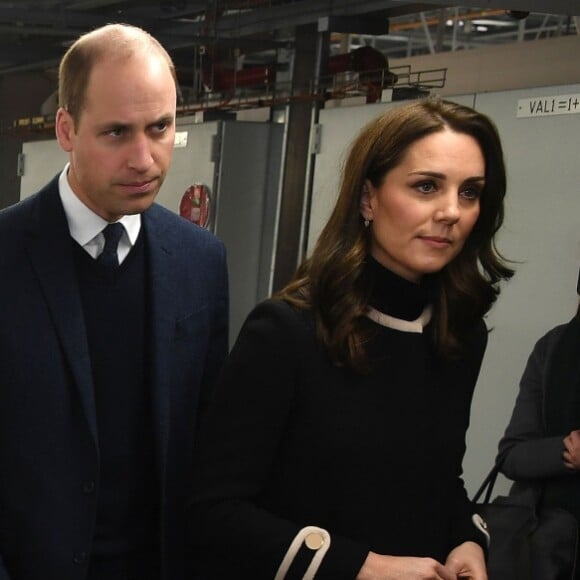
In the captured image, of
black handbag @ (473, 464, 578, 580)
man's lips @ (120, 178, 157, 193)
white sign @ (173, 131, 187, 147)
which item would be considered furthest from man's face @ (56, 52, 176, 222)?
white sign @ (173, 131, 187, 147)

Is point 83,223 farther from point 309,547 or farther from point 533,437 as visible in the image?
point 533,437

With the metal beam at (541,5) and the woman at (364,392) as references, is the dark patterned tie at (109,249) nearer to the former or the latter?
the woman at (364,392)

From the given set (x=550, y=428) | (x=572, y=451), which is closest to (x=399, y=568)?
(x=572, y=451)

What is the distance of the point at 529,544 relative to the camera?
7.07 feet

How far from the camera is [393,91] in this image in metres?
2.98

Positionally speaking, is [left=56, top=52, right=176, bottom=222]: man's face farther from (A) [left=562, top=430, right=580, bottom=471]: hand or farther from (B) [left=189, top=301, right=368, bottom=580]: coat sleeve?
(A) [left=562, top=430, right=580, bottom=471]: hand

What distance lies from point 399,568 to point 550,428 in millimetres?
1133

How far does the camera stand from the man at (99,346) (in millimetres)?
1407

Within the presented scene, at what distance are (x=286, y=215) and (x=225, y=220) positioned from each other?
0.70 ft

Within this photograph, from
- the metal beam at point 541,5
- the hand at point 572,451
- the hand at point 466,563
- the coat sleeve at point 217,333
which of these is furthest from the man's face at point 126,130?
the metal beam at point 541,5

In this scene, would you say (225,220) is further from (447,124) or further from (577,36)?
(447,124)

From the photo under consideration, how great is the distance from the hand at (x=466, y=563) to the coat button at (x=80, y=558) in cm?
47

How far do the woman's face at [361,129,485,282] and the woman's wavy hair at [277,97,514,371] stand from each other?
17 mm

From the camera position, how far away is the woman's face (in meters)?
1.41
